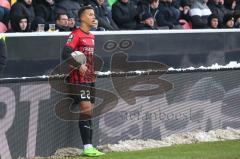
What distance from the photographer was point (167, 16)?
1412 centimetres

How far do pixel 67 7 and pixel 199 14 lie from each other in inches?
135

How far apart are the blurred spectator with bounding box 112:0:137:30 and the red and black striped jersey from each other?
376 cm

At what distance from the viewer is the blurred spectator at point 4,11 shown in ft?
37.9

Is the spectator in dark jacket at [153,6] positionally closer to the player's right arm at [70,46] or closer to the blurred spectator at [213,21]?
the blurred spectator at [213,21]

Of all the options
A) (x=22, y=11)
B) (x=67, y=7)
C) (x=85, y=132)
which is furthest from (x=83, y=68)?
(x=67, y=7)

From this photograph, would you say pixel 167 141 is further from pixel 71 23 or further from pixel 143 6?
pixel 143 6

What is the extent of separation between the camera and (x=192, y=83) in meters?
10.9

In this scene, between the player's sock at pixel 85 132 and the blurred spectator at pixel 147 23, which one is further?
the blurred spectator at pixel 147 23

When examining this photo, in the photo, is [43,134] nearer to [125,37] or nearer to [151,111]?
[151,111]

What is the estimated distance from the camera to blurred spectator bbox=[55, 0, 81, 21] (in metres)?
12.2

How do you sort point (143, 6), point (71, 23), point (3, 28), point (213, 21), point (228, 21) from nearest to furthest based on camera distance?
point (3, 28) → point (71, 23) → point (143, 6) → point (213, 21) → point (228, 21)

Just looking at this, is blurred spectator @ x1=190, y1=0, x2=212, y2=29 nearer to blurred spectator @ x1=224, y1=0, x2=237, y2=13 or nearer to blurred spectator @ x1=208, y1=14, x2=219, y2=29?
blurred spectator @ x1=208, y1=14, x2=219, y2=29

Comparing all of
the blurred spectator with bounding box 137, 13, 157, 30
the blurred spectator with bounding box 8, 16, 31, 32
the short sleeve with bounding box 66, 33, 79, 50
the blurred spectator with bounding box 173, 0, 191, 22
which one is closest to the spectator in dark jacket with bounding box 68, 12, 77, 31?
the blurred spectator with bounding box 8, 16, 31, 32

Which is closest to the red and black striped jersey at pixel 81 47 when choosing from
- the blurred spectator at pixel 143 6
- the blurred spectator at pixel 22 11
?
the blurred spectator at pixel 22 11
